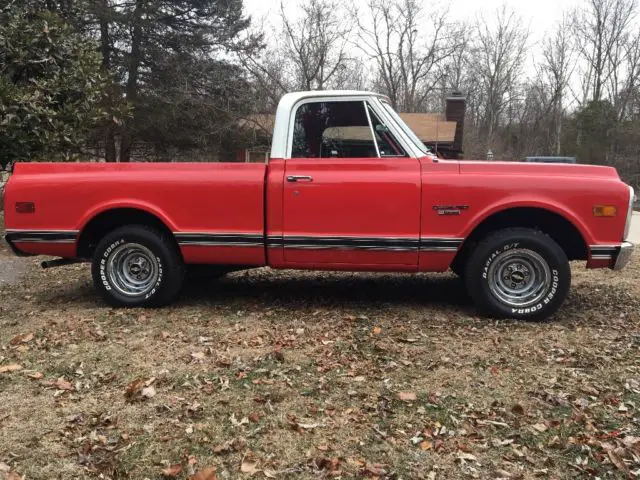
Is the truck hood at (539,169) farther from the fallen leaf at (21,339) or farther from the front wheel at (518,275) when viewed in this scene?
the fallen leaf at (21,339)

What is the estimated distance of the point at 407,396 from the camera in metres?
3.51

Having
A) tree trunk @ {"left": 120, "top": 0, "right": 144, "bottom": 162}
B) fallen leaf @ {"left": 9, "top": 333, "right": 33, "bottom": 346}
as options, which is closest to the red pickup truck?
fallen leaf @ {"left": 9, "top": 333, "right": 33, "bottom": 346}

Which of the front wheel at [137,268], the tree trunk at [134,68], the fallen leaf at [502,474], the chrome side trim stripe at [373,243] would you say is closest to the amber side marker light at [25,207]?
the front wheel at [137,268]

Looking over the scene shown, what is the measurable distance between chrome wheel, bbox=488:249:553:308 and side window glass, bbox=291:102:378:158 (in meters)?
1.60

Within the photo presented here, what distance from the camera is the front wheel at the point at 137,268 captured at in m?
5.34

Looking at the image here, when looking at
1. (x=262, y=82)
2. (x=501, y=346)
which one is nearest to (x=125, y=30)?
(x=262, y=82)

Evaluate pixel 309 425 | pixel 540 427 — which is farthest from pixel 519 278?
pixel 309 425

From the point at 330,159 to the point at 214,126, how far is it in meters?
17.3

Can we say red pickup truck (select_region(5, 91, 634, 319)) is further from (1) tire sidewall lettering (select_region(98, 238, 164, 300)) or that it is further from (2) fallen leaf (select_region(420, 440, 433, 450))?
(2) fallen leaf (select_region(420, 440, 433, 450))

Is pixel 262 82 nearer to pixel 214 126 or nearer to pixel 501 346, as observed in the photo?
pixel 214 126

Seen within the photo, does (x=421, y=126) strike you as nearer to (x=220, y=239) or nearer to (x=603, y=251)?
(x=603, y=251)

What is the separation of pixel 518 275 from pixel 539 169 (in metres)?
0.97

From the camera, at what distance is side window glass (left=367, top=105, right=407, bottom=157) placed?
5.12 m

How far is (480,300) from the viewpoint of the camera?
5.02m
